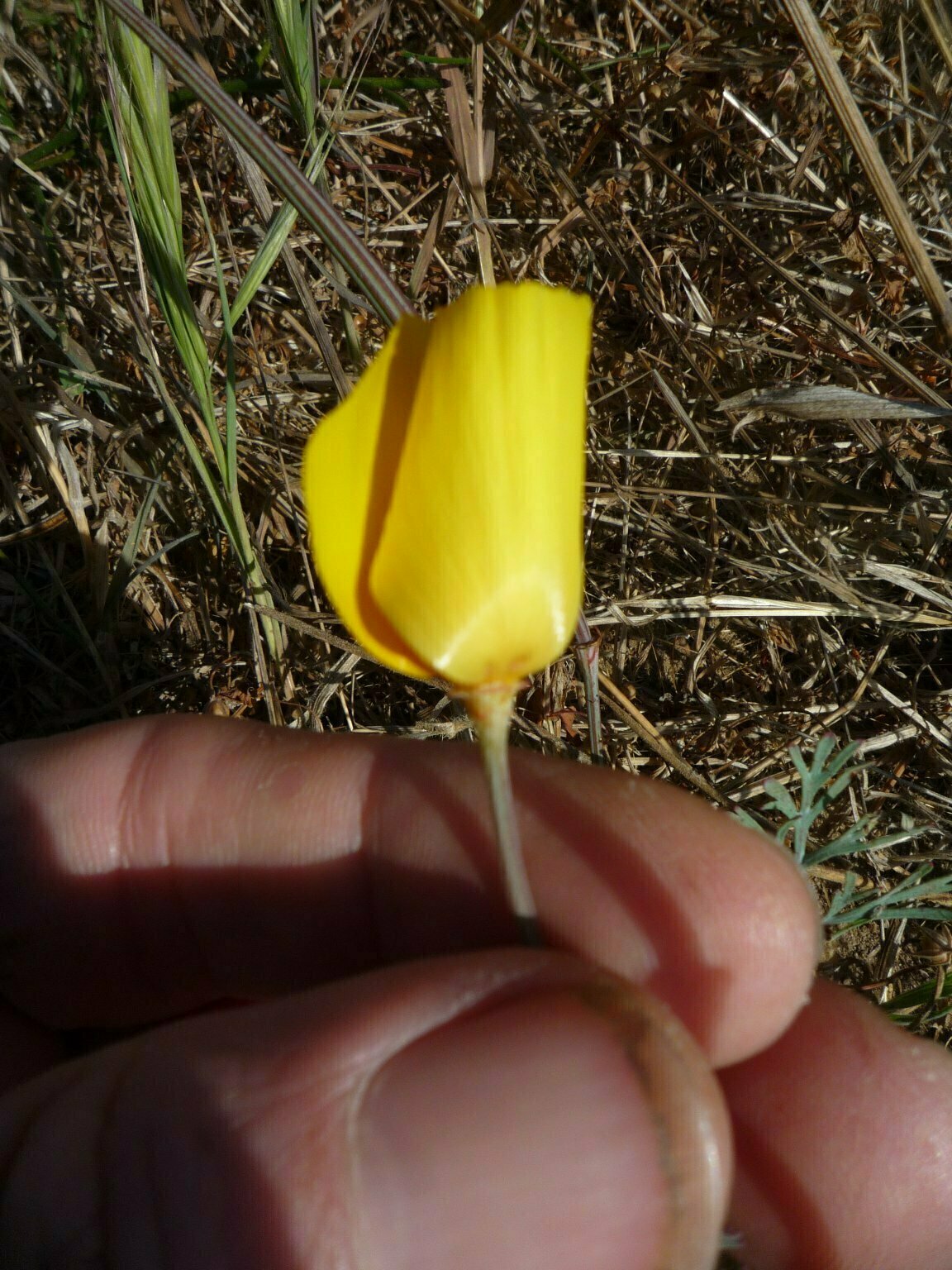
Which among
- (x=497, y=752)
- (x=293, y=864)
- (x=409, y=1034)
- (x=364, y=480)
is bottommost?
(x=293, y=864)

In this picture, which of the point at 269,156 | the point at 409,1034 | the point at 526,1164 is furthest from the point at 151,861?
the point at 269,156

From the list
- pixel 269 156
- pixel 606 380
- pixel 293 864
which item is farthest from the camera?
pixel 606 380

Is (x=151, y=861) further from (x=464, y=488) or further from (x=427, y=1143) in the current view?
(x=464, y=488)

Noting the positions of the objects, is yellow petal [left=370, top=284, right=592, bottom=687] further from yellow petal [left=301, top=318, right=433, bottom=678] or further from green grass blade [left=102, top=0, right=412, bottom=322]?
green grass blade [left=102, top=0, right=412, bottom=322]

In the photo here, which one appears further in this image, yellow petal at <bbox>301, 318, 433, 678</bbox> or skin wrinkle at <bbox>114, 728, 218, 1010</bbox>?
skin wrinkle at <bbox>114, 728, 218, 1010</bbox>

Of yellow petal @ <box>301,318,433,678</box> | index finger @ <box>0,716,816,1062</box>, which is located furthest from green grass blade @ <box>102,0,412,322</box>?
index finger @ <box>0,716,816,1062</box>

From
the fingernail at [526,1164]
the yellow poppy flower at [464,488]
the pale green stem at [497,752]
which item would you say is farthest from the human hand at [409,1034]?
the yellow poppy flower at [464,488]

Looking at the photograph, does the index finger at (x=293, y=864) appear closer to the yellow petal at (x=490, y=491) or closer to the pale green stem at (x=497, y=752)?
the pale green stem at (x=497, y=752)
